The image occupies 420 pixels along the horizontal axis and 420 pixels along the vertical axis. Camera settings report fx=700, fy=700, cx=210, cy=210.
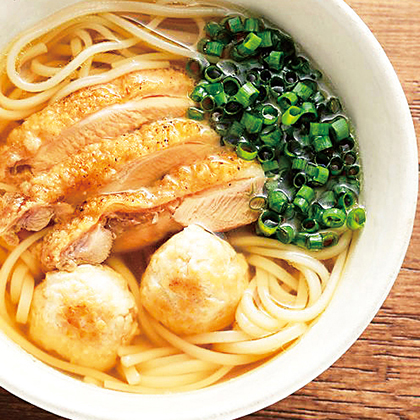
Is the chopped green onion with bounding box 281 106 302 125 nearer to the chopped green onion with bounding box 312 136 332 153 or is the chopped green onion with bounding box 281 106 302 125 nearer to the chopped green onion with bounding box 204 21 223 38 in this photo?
the chopped green onion with bounding box 312 136 332 153

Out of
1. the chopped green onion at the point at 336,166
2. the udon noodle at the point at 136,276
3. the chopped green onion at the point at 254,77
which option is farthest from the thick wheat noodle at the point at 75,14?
the chopped green onion at the point at 336,166

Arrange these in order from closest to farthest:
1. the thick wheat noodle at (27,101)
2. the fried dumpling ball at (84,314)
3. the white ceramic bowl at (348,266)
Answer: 1. the white ceramic bowl at (348,266)
2. the fried dumpling ball at (84,314)
3. the thick wheat noodle at (27,101)

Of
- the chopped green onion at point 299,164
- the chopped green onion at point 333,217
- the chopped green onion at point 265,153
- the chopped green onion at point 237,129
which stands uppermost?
the chopped green onion at point 237,129

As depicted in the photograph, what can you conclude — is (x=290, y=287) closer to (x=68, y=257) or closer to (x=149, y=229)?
(x=149, y=229)

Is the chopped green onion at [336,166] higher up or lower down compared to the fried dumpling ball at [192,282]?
higher up

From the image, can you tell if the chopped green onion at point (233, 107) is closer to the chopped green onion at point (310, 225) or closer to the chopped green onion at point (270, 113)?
the chopped green onion at point (270, 113)

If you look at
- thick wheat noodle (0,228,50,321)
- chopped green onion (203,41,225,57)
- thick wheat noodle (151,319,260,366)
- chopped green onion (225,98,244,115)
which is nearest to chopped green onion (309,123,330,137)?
chopped green onion (225,98,244,115)
